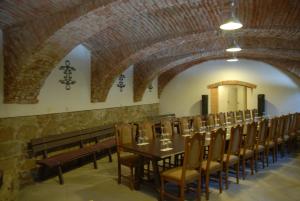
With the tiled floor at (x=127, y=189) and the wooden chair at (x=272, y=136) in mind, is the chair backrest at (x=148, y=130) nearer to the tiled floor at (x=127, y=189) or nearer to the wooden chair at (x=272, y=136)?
the tiled floor at (x=127, y=189)

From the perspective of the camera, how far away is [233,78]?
410 inches

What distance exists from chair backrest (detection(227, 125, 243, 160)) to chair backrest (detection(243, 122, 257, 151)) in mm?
330

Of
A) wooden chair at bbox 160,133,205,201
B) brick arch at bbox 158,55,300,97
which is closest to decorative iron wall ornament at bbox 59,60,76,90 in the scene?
wooden chair at bbox 160,133,205,201

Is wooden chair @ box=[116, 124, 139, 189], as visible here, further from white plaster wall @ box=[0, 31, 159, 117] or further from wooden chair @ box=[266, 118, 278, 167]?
wooden chair @ box=[266, 118, 278, 167]

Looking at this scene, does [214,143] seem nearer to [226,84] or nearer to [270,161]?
[270,161]

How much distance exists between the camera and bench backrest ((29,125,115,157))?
16.7 feet

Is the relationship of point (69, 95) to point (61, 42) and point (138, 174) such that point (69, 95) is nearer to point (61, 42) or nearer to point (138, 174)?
point (61, 42)

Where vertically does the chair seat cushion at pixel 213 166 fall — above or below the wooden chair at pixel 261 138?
below

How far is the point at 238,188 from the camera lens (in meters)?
4.41

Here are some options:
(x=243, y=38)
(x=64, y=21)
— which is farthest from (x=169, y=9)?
(x=243, y=38)

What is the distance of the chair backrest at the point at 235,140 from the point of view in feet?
14.4

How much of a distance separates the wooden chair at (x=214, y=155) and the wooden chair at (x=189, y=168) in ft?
0.79

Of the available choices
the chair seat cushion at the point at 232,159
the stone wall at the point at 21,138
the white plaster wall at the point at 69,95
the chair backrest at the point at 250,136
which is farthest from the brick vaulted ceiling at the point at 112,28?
the chair seat cushion at the point at 232,159

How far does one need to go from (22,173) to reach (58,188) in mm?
834
